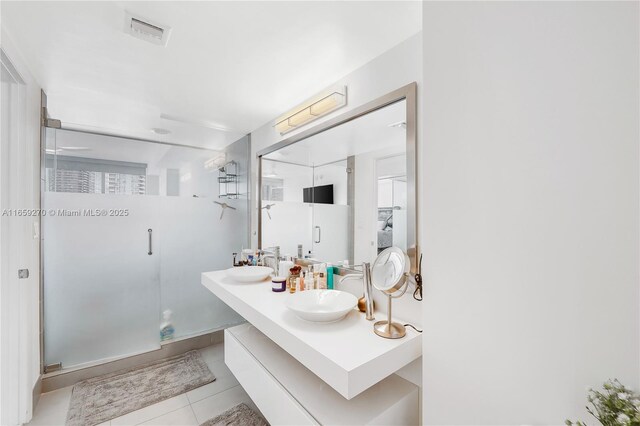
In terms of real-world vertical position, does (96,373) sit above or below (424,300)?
below

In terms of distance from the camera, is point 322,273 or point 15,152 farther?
point 322,273

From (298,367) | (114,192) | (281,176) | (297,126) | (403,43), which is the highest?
(403,43)

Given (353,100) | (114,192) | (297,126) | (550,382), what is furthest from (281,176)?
(550,382)

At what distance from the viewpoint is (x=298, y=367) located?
158cm

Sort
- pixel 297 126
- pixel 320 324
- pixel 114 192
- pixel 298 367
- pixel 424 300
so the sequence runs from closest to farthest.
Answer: pixel 424 300 → pixel 320 324 → pixel 298 367 → pixel 297 126 → pixel 114 192

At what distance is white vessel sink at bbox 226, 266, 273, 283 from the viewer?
7.11 feet

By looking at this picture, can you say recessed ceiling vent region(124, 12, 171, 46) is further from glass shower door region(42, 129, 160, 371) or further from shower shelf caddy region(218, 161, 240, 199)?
shower shelf caddy region(218, 161, 240, 199)

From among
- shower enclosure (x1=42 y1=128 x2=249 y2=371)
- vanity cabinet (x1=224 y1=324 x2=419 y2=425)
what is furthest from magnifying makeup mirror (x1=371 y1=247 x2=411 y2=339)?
shower enclosure (x1=42 y1=128 x2=249 y2=371)

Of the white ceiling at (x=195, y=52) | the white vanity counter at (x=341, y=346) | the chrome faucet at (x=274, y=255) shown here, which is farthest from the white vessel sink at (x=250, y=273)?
the white ceiling at (x=195, y=52)

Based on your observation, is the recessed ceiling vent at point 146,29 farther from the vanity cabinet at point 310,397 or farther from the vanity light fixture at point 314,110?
the vanity cabinet at point 310,397

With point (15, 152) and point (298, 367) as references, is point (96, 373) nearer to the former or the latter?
point (15, 152)

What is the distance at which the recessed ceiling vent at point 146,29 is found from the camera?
4.39 ft

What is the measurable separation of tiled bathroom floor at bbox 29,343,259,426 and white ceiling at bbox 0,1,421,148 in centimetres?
213

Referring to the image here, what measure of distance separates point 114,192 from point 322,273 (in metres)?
2.00
